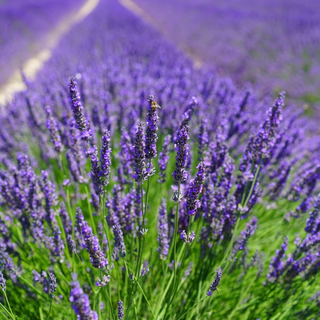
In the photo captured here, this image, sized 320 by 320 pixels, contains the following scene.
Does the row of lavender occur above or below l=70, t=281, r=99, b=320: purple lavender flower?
above

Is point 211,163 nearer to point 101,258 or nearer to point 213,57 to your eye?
point 101,258

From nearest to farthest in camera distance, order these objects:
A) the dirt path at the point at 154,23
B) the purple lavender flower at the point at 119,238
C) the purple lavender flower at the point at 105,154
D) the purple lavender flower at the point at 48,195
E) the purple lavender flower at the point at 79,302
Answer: the purple lavender flower at the point at 79,302 → the purple lavender flower at the point at 105,154 → the purple lavender flower at the point at 119,238 → the purple lavender flower at the point at 48,195 → the dirt path at the point at 154,23

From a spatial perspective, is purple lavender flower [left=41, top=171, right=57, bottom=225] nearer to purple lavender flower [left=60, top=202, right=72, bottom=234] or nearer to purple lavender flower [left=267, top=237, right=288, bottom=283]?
purple lavender flower [left=60, top=202, right=72, bottom=234]

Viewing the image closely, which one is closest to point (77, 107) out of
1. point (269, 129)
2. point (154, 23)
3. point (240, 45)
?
point (269, 129)

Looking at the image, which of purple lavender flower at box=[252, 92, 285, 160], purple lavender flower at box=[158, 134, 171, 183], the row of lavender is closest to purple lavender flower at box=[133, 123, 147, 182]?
purple lavender flower at box=[158, 134, 171, 183]

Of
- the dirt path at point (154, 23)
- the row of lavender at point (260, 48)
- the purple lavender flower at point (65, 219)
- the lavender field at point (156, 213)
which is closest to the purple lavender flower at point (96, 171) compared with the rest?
the lavender field at point (156, 213)

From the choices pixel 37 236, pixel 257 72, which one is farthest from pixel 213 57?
pixel 37 236

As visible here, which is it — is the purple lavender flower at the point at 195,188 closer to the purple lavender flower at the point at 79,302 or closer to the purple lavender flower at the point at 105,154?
the purple lavender flower at the point at 105,154
